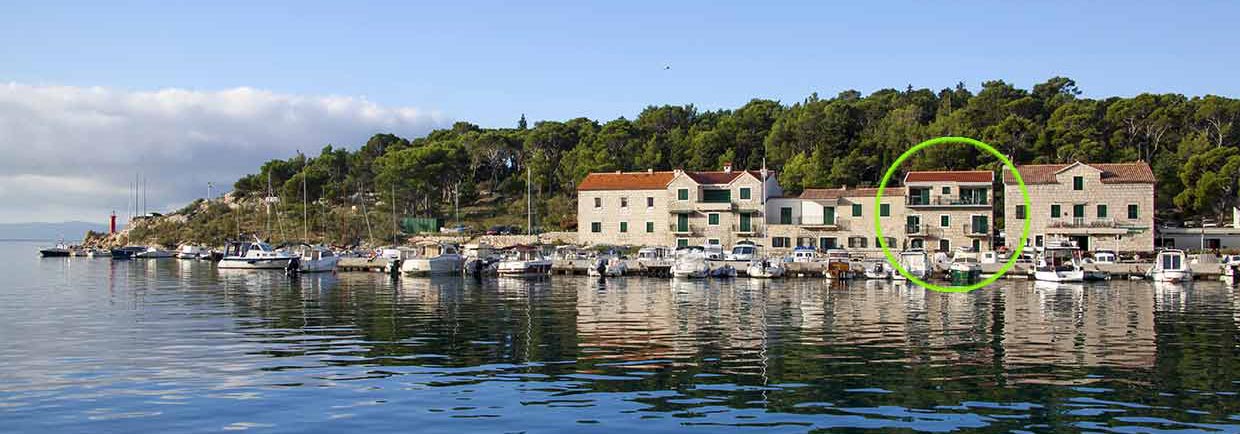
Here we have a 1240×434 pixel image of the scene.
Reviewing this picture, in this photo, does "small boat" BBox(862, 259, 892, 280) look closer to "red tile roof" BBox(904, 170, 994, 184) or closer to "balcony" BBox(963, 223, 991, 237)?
"balcony" BBox(963, 223, 991, 237)

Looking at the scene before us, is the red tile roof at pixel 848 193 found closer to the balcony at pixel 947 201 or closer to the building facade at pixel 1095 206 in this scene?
the balcony at pixel 947 201

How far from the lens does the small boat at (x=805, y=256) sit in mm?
66812

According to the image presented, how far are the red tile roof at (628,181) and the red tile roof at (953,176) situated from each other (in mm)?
19096

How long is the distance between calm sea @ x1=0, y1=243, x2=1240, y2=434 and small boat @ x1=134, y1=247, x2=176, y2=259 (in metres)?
63.1

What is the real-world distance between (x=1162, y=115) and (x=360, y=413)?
298ft

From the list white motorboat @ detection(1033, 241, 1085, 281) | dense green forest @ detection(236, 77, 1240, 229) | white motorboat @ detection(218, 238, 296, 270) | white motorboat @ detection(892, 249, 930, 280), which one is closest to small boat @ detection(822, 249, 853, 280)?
white motorboat @ detection(892, 249, 930, 280)

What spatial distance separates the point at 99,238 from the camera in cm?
14088

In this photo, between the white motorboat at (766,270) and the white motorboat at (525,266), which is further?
the white motorboat at (525,266)

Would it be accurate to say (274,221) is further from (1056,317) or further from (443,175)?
(1056,317)

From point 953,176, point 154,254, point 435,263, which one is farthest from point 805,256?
point 154,254

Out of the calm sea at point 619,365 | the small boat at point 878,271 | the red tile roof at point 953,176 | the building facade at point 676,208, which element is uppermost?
the red tile roof at point 953,176

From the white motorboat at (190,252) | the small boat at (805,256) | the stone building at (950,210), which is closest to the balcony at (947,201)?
the stone building at (950,210)

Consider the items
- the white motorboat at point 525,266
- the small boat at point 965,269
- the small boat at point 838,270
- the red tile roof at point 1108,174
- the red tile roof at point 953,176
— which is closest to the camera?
the small boat at point 965,269

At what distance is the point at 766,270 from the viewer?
63.0 m
